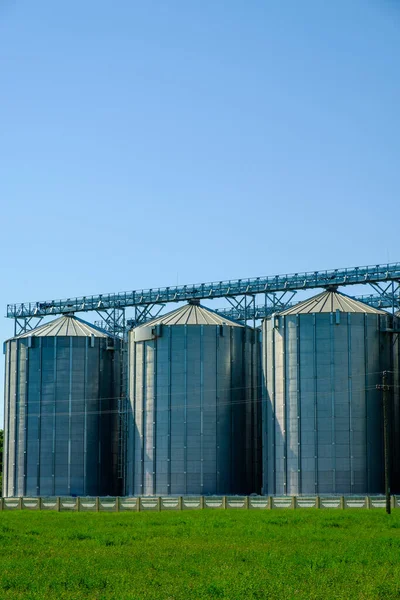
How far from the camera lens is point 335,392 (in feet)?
289

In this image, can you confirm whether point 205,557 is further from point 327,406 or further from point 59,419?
point 59,419

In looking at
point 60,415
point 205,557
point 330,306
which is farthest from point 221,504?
point 60,415

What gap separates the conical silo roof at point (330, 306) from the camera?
9069 centimetres

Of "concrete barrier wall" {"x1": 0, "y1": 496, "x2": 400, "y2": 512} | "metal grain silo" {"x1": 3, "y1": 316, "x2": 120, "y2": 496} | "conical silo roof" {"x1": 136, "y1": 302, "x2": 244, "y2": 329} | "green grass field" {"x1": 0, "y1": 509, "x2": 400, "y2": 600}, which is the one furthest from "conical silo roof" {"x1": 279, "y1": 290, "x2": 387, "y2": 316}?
"green grass field" {"x1": 0, "y1": 509, "x2": 400, "y2": 600}

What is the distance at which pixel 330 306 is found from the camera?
9125 cm

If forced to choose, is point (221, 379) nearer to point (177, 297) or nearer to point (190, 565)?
point (177, 297)

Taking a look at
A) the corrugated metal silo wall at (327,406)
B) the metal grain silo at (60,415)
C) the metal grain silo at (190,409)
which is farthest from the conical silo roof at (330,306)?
the metal grain silo at (60,415)

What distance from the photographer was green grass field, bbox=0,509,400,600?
1253 inches

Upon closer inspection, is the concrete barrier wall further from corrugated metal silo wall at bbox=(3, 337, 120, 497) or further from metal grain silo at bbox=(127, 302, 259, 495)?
corrugated metal silo wall at bbox=(3, 337, 120, 497)

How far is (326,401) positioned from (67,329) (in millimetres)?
30107

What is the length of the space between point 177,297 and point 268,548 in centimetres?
6199

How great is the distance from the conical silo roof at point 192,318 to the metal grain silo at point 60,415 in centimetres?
936

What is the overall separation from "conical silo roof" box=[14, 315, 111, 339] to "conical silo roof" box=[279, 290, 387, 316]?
2325 centimetres

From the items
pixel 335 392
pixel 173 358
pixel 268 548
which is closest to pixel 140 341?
pixel 173 358
